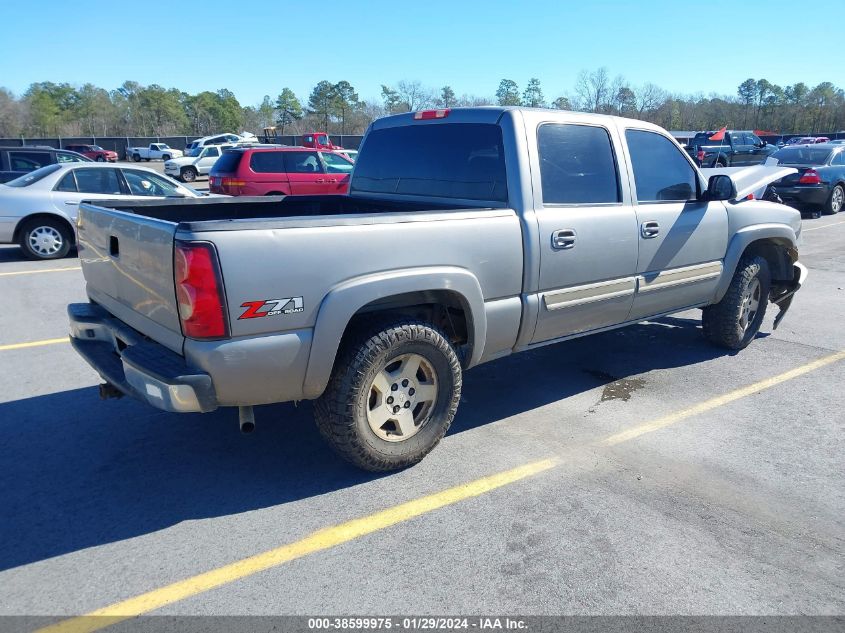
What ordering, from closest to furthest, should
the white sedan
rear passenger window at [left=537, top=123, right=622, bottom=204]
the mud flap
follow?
rear passenger window at [left=537, top=123, right=622, bottom=204] < the mud flap < the white sedan

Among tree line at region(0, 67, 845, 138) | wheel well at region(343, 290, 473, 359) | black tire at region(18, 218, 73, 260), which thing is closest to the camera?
wheel well at region(343, 290, 473, 359)

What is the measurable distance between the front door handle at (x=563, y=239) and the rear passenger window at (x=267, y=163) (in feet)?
39.3

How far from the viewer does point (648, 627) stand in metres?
2.49

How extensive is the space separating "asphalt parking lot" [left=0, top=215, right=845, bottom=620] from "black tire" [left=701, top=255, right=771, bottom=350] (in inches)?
23.5

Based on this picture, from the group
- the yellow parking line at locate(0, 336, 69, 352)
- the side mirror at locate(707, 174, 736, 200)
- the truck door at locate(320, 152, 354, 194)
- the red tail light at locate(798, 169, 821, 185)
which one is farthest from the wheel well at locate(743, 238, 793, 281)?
the red tail light at locate(798, 169, 821, 185)

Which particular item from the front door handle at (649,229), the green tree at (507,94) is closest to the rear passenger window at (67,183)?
the front door handle at (649,229)

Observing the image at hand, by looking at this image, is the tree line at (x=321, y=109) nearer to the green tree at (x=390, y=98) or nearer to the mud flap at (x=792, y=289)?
the green tree at (x=390, y=98)

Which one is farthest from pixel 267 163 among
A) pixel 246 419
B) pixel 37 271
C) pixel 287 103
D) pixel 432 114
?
pixel 287 103

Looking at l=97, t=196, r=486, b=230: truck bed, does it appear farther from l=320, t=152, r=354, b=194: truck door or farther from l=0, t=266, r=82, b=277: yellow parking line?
l=320, t=152, r=354, b=194: truck door

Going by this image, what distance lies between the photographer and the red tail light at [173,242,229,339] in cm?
280

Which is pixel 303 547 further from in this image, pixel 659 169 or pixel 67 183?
pixel 67 183

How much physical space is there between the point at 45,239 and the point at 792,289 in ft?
33.6

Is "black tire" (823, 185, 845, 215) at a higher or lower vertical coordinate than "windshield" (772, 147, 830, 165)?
lower

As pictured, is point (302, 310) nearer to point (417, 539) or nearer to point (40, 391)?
point (417, 539)
